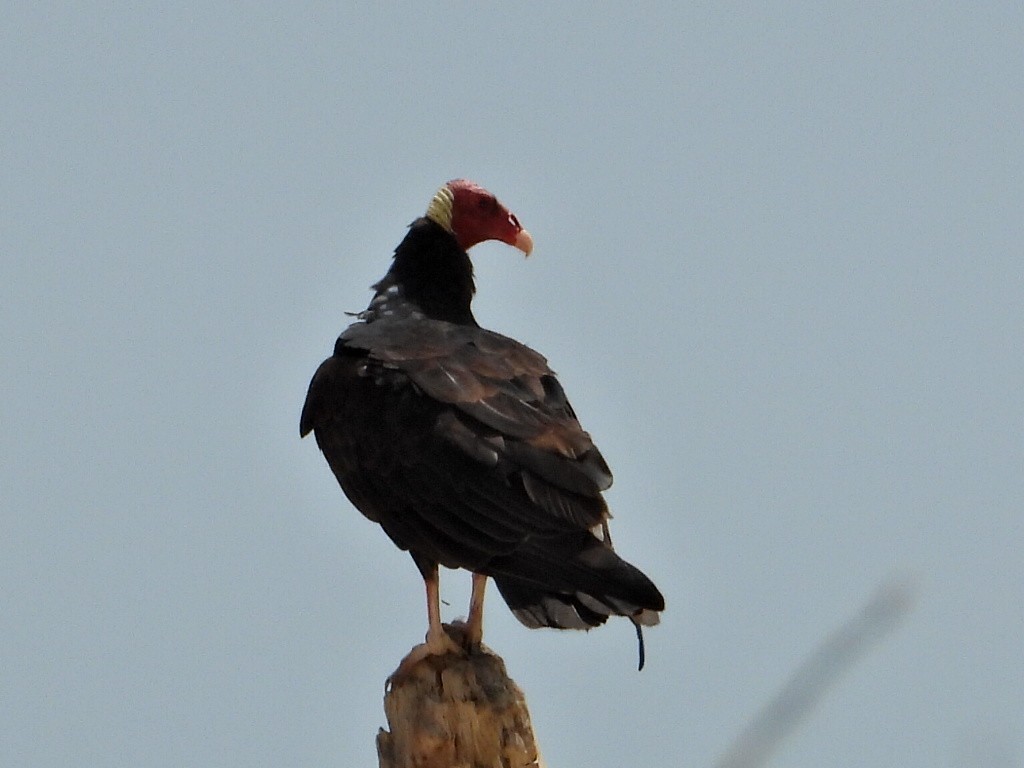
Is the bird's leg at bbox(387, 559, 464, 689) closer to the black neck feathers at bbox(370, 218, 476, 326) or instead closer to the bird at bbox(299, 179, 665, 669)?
the bird at bbox(299, 179, 665, 669)

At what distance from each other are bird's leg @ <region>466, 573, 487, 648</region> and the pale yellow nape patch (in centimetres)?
173

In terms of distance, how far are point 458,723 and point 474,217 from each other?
8.51 feet

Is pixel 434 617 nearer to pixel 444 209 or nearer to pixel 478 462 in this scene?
pixel 478 462

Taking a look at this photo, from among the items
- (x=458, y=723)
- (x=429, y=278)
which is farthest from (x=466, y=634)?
(x=429, y=278)

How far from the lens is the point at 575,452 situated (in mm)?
4914

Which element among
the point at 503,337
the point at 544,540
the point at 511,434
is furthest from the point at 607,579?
the point at 503,337

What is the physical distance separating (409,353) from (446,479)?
2.18 ft

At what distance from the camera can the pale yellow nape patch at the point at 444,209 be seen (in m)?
6.61

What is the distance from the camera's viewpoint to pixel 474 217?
659 centimetres

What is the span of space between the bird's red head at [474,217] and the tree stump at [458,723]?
223 centimetres

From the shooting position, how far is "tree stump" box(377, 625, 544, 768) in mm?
4406

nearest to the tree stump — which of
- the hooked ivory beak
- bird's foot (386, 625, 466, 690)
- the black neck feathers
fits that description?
bird's foot (386, 625, 466, 690)

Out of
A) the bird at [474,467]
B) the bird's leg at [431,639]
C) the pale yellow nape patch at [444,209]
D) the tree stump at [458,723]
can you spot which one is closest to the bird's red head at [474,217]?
the pale yellow nape patch at [444,209]

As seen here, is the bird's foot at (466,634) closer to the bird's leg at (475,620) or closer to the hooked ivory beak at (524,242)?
the bird's leg at (475,620)
